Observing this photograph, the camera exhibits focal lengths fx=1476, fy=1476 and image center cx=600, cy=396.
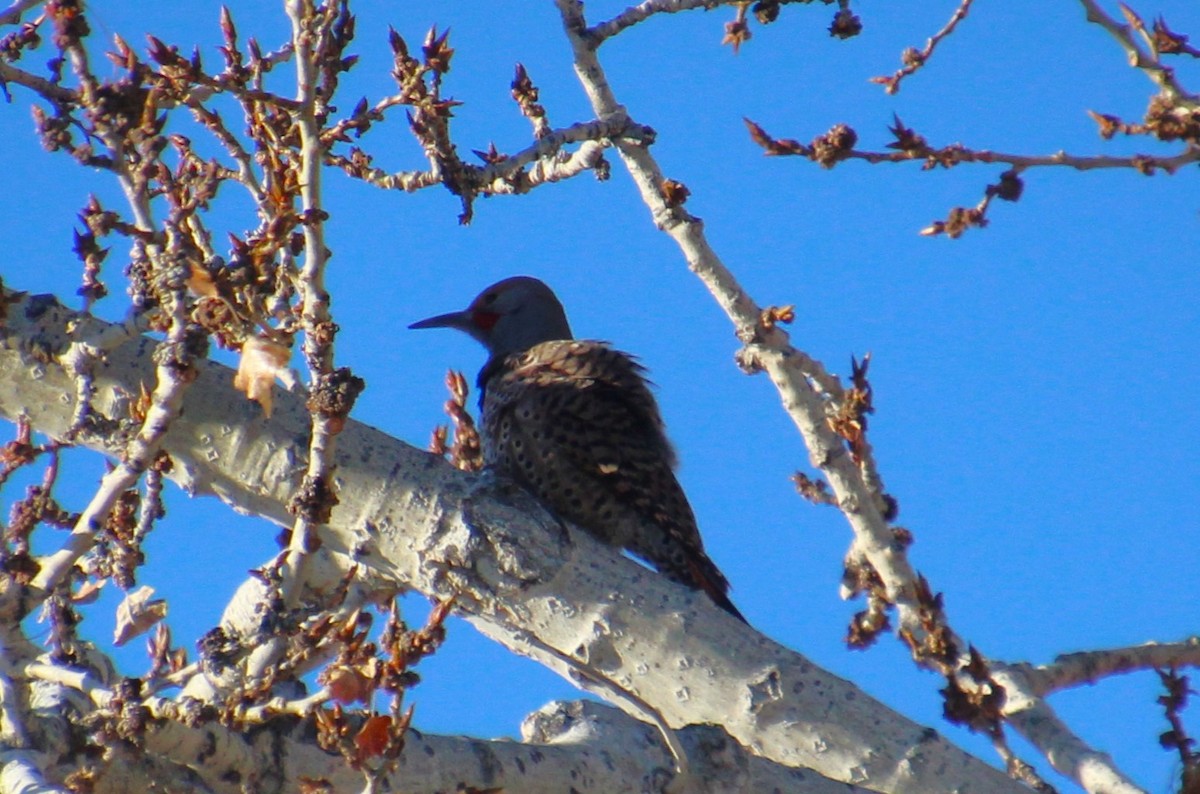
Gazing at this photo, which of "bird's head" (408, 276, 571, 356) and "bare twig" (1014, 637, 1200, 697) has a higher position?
"bird's head" (408, 276, 571, 356)

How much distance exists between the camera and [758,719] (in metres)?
2.96

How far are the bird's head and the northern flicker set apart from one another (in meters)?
0.61

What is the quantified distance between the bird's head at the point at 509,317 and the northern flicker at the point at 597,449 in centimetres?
Result: 61

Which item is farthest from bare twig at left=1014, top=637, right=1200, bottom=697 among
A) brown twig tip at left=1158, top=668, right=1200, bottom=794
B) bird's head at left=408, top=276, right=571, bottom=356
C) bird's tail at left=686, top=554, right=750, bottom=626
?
bird's head at left=408, top=276, right=571, bottom=356

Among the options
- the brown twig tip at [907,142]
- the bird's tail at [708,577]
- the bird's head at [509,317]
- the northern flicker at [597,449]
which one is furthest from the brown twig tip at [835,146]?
the bird's head at [509,317]

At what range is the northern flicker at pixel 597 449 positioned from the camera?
191 inches

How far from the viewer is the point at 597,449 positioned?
5.00 meters

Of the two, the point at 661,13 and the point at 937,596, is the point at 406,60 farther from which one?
the point at 937,596

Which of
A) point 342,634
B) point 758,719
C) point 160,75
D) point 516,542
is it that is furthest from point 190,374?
point 758,719

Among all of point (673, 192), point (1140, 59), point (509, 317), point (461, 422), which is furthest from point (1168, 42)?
point (509, 317)

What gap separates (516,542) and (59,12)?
143 cm

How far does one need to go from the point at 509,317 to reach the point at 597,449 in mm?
1508

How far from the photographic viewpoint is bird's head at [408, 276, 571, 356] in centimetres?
632

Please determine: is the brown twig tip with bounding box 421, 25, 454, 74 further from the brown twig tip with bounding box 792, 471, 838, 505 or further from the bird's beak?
the bird's beak
